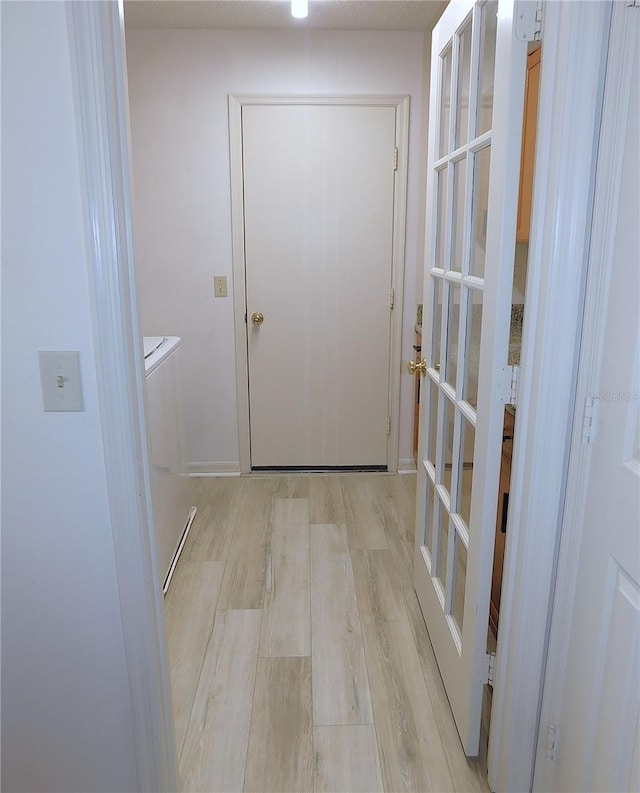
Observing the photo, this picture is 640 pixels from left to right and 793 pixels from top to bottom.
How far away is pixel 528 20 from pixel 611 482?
0.90m

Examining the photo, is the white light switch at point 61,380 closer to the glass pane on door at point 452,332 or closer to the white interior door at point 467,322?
the white interior door at point 467,322

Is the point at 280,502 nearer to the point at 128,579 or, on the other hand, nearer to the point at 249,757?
the point at 249,757

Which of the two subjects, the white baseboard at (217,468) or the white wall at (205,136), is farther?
the white baseboard at (217,468)

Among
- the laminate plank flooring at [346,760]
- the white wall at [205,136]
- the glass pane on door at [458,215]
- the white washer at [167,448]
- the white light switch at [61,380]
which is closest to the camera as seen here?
the white light switch at [61,380]

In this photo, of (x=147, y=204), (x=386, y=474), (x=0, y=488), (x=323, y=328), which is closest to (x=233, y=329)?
(x=323, y=328)

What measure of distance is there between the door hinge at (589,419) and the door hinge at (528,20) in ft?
2.36

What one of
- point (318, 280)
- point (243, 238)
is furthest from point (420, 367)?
point (243, 238)

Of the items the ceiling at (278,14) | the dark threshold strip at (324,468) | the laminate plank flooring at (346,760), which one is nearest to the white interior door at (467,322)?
the laminate plank flooring at (346,760)

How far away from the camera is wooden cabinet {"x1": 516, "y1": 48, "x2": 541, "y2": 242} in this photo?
1.64 m

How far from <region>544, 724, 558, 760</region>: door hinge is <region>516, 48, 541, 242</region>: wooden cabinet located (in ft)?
3.94

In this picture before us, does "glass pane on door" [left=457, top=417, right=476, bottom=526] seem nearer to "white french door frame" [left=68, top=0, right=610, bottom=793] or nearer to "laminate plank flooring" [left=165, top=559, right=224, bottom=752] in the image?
"white french door frame" [left=68, top=0, right=610, bottom=793]

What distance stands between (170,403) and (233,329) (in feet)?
3.16

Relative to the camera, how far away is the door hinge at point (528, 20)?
1.17 metres

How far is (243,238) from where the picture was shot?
3.31 meters
